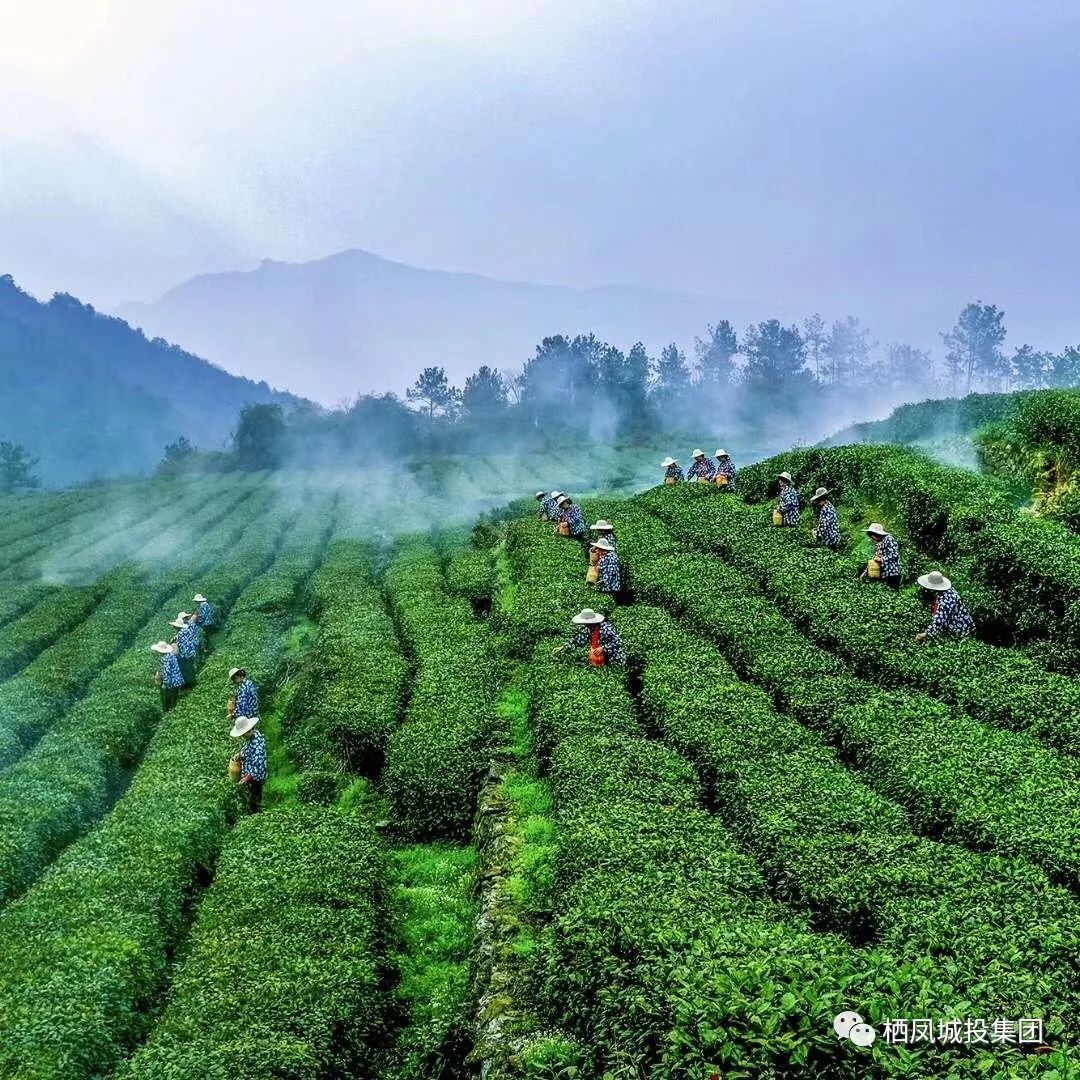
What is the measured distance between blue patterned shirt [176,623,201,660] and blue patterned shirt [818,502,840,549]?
2027 cm

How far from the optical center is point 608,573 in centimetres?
2595

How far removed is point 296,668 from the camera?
2786 centimetres

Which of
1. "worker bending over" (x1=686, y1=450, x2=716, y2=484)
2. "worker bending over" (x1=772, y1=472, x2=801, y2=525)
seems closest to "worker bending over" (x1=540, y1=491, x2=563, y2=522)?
"worker bending over" (x1=686, y1=450, x2=716, y2=484)

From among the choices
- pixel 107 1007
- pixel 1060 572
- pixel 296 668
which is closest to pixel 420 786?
pixel 107 1007

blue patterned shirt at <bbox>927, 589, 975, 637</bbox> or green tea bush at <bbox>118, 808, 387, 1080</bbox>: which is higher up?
blue patterned shirt at <bbox>927, 589, 975, 637</bbox>

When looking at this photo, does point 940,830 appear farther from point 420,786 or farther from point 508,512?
point 508,512

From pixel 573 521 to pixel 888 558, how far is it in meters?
12.9

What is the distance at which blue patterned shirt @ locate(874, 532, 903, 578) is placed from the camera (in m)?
22.6

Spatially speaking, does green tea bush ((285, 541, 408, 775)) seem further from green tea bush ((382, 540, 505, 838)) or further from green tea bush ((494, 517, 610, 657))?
green tea bush ((494, 517, 610, 657))

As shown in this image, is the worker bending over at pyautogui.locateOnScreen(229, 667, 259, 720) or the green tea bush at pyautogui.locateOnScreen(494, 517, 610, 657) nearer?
the worker bending over at pyautogui.locateOnScreen(229, 667, 259, 720)

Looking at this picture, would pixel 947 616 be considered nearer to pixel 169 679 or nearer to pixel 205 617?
pixel 169 679

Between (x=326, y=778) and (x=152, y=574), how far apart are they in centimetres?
2685

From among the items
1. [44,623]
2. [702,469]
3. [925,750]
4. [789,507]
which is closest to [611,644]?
[925,750]

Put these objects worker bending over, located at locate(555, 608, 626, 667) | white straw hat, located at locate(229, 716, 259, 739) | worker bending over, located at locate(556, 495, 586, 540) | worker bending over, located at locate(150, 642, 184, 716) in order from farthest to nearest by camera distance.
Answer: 1. worker bending over, located at locate(556, 495, 586, 540)
2. worker bending over, located at locate(150, 642, 184, 716)
3. worker bending over, located at locate(555, 608, 626, 667)
4. white straw hat, located at locate(229, 716, 259, 739)
